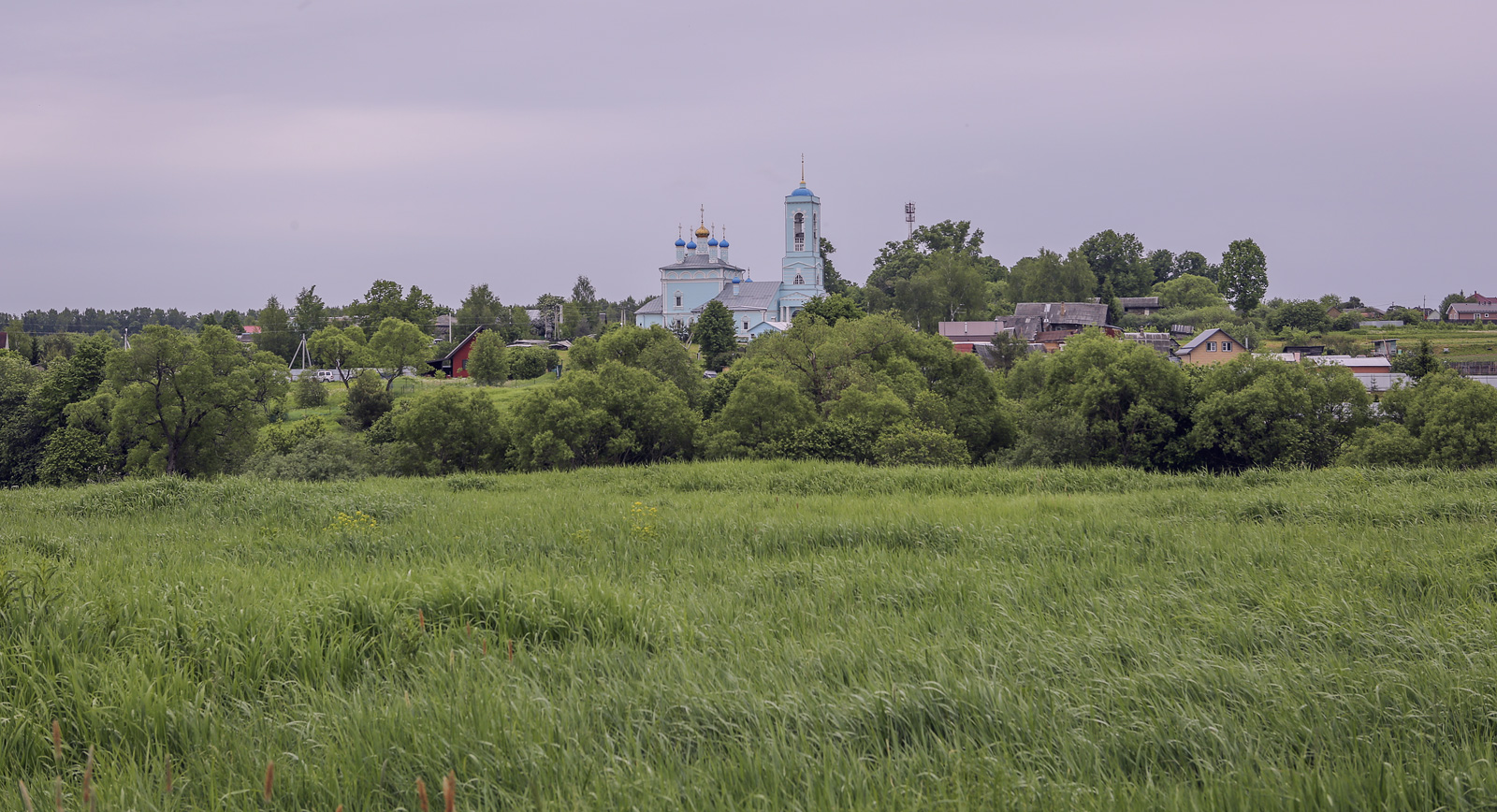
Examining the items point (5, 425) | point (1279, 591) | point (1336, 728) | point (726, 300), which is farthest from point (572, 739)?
point (726, 300)

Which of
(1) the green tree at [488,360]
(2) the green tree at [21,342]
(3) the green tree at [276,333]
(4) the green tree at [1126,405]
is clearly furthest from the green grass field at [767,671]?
(2) the green tree at [21,342]

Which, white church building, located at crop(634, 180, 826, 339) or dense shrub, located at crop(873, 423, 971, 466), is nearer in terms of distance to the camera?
dense shrub, located at crop(873, 423, 971, 466)

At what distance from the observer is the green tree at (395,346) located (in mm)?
64375

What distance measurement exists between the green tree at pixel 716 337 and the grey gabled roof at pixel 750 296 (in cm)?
3139

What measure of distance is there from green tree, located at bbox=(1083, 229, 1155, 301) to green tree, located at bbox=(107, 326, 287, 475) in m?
108

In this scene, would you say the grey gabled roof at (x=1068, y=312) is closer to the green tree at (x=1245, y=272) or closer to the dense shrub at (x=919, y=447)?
the green tree at (x=1245, y=272)

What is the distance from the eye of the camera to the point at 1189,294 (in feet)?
356

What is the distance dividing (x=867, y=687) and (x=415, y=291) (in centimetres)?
8996

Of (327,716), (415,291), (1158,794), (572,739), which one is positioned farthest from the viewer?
(415,291)

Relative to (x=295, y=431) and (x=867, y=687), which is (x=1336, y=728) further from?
(x=295, y=431)

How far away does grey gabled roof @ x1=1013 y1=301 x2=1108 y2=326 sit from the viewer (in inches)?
3359

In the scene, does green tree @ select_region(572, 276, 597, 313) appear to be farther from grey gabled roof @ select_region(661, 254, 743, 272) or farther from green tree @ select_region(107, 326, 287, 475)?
green tree @ select_region(107, 326, 287, 475)

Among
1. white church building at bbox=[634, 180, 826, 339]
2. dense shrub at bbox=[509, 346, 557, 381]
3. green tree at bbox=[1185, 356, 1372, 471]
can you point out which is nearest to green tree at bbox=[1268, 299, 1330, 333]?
white church building at bbox=[634, 180, 826, 339]

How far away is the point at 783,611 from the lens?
565cm
